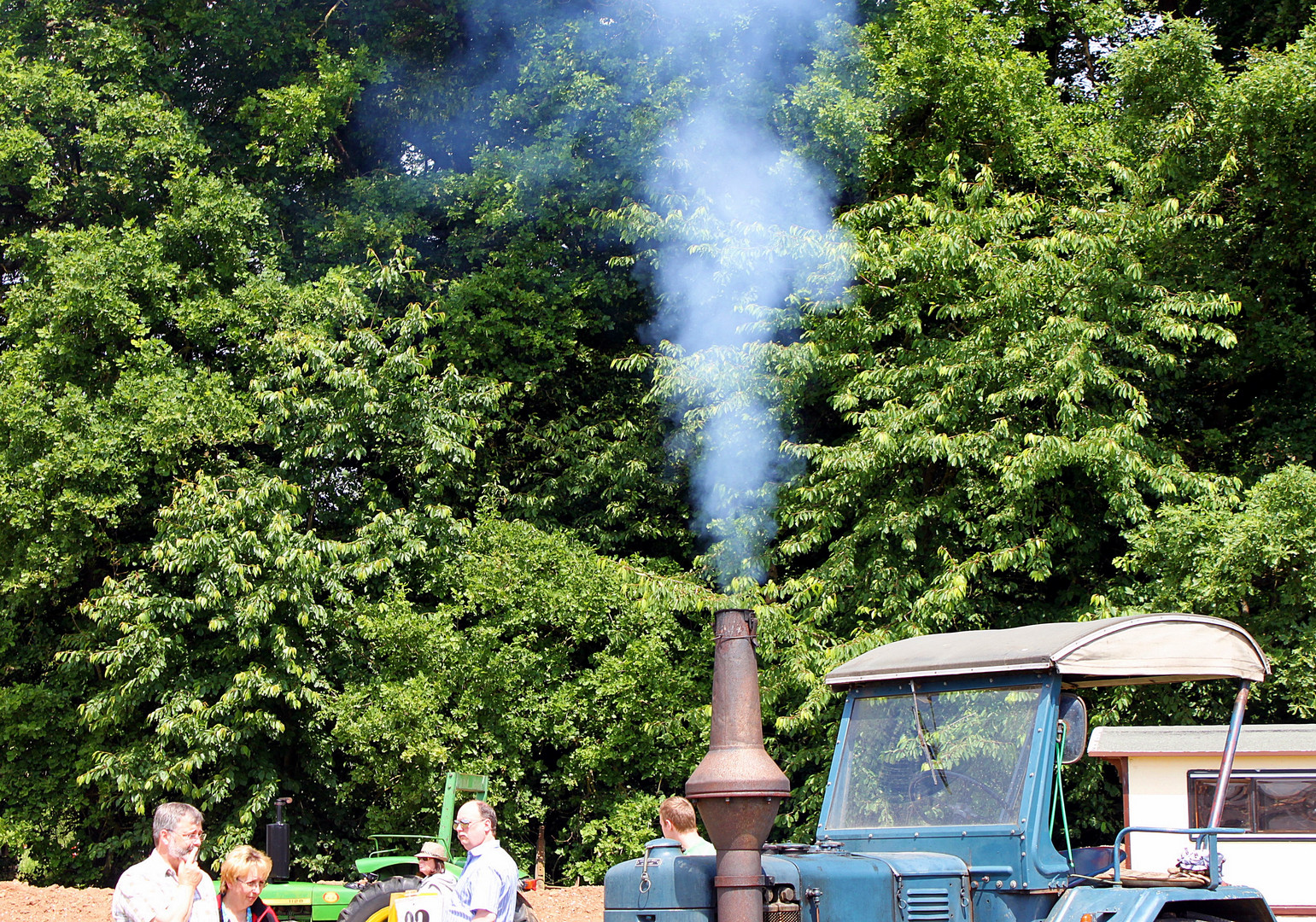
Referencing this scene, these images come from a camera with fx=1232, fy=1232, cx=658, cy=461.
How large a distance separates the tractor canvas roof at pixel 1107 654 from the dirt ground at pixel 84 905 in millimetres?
7026

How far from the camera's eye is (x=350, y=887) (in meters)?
9.59

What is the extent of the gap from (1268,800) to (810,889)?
26.8 ft

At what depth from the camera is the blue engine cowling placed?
183 inches

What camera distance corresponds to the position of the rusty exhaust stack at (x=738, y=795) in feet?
14.5

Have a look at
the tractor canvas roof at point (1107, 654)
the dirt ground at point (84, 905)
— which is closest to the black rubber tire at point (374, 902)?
the dirt ground at point (84, 905)

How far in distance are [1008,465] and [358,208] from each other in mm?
10181

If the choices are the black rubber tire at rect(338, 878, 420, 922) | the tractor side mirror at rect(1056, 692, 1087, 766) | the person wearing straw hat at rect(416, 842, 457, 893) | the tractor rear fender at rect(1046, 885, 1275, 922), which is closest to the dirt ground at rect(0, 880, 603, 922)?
the black rubber tire at rect(338, 878, 420, 922)

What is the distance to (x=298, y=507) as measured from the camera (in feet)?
48.4

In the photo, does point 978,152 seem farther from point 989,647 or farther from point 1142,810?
point 989,647

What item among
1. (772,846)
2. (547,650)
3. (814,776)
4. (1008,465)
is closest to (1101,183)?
(1008,465)

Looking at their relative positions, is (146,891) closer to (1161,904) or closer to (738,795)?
(738,795)

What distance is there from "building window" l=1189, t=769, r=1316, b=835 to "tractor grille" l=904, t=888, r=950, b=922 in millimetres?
6995

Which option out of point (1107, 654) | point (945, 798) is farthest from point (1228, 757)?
point (945, 798)

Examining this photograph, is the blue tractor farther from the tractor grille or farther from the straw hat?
the straw hat
